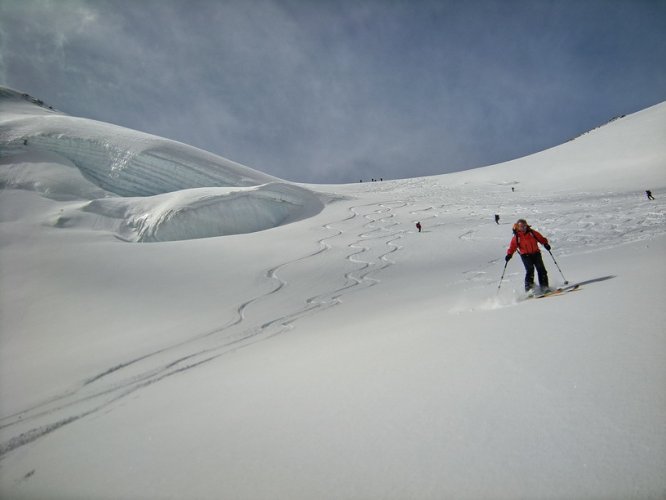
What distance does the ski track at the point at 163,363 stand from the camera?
3898mm

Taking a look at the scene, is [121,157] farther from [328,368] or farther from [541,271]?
[541,271]

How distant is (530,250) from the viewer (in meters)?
6.82

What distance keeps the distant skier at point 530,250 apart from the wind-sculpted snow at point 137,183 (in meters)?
15.4

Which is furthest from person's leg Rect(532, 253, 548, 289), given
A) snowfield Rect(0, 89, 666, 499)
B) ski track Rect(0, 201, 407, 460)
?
ski track Rect(0, 201, 407, 460)

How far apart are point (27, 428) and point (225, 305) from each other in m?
4.94

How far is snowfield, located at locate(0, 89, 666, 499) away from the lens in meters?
1.80

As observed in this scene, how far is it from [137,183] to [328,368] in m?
28.8

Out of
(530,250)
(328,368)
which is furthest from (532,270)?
(328,368)

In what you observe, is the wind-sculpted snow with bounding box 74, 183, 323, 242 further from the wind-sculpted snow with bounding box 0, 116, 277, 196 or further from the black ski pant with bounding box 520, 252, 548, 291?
the black ski pant with bounding box 520, 252, 548, 291

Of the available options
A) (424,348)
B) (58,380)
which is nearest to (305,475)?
(424,348)

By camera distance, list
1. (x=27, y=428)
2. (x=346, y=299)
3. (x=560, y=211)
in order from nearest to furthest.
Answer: (x=27, y=428) < (x=346, y=299) < (x=560, y=211)

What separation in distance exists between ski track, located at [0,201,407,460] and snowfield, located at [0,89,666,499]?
44 mm

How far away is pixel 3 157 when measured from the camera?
2341cm

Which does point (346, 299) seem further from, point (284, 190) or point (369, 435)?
point (284, 190)
